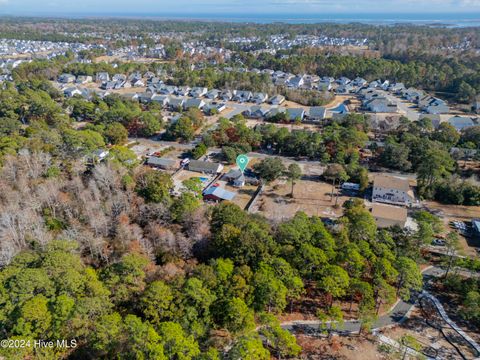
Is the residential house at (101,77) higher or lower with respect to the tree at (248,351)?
higher

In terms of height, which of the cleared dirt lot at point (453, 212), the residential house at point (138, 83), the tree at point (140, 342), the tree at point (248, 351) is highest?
the residential house at point (138, 83)

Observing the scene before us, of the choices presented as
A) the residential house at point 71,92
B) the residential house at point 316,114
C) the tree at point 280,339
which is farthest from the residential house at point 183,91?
the tree at point 280,339

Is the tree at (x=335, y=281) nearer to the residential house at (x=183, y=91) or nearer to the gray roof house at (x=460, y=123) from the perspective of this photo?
the gray roof house at (x=460, y=123)

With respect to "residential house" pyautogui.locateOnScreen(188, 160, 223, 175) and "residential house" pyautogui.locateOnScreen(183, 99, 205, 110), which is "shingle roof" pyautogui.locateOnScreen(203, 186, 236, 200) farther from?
"residential house" pyautogui.locateOnScreen(183, 99, 205, 110)

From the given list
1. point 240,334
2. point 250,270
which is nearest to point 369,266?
point 250,270

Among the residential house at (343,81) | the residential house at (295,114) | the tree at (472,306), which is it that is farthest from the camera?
the residential house at (343,81)

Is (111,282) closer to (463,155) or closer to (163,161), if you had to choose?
(163,161)

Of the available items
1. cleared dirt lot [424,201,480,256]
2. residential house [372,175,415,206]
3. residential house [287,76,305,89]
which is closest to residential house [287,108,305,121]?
residential house [287,76,305,89]

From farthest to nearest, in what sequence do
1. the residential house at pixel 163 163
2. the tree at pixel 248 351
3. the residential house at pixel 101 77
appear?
the residential house at pixel 101 77
the residential house at pixel 163 163
the tree at pixel 248 351
